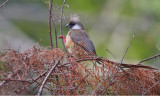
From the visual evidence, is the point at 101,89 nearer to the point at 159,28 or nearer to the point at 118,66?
the point at 118,66

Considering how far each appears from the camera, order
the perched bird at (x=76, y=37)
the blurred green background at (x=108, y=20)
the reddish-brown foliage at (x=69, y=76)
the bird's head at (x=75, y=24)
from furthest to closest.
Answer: the blurred green background at (x=108, y=20) → the bird's head at (x=75, y=24) → the perched bird at (x=76, y=37) → the reddish-brown foliage at (x=69, y=76)

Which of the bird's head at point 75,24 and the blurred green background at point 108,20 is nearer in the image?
the bird's head at point 75,24

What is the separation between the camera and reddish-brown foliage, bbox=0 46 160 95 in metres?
→ 2.53

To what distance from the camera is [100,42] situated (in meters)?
10.3

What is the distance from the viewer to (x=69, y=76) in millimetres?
2789

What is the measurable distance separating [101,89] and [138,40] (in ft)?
28.1

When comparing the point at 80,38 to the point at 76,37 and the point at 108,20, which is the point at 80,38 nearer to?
the point at 76,37

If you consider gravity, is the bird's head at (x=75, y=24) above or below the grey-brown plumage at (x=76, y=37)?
above

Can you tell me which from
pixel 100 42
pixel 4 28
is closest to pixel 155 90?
pixel 100 42

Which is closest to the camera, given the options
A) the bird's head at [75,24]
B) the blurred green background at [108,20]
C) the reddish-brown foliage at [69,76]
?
the reddish-brown foliage at [69,76]

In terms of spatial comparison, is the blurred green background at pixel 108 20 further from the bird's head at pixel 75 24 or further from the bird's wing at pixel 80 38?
the bird's wing at pixel 80 38

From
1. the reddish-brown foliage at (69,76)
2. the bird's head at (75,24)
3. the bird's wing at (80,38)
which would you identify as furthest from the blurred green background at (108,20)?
the reddish-brown foliage at (69,76)

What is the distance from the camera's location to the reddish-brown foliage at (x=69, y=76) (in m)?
2.53

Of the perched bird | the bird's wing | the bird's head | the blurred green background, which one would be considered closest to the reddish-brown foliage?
the perched bird
